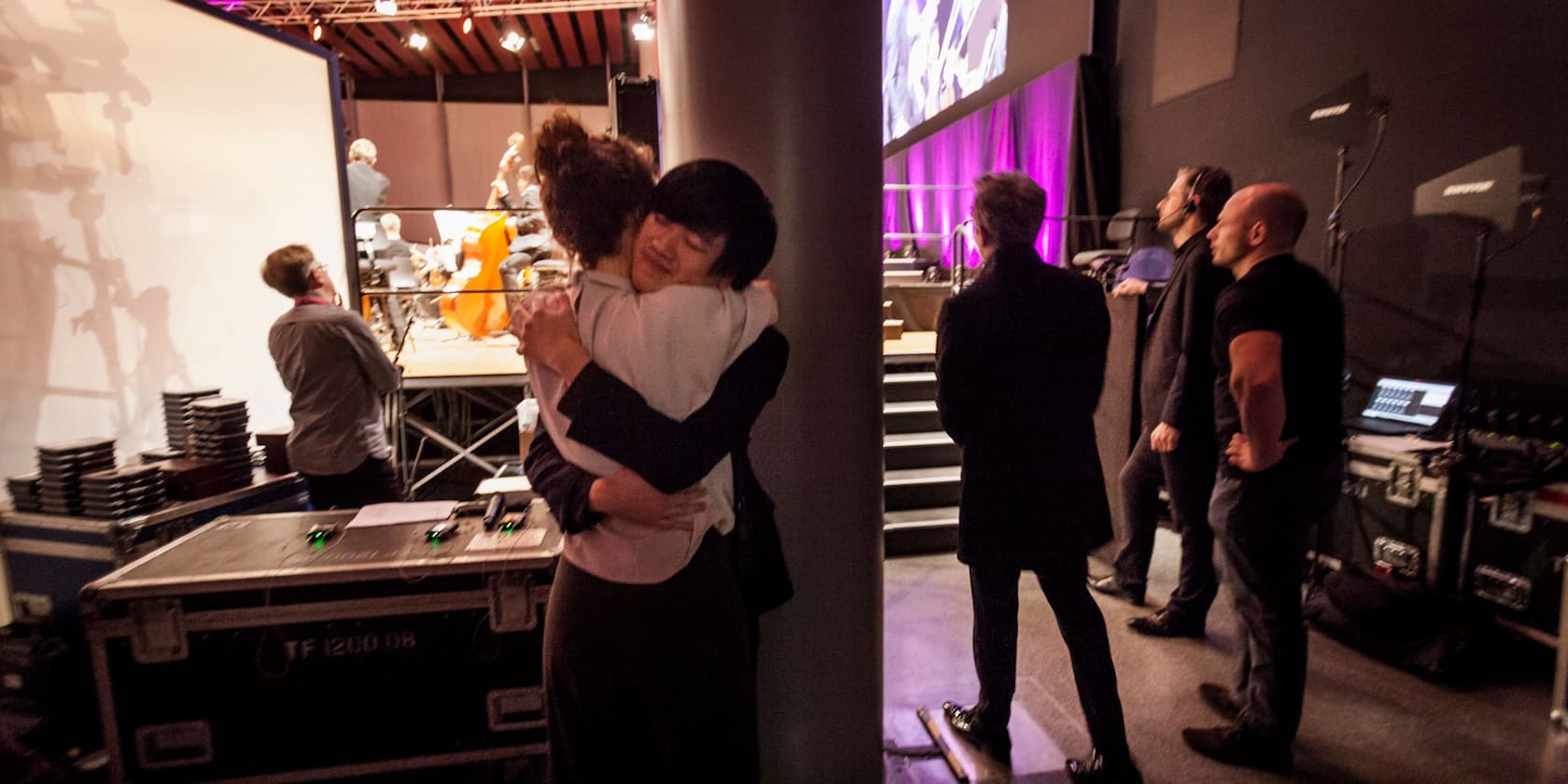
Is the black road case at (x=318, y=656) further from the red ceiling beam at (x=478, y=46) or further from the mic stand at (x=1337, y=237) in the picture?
the red ceiling beam at (x=478, y=46)

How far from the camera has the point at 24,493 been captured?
7.73 ft

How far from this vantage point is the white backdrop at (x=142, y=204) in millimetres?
2896

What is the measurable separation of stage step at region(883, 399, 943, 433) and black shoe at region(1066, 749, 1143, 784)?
9.10 ft

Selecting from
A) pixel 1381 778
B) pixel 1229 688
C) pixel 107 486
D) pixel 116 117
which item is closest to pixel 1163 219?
pixel 1229 688

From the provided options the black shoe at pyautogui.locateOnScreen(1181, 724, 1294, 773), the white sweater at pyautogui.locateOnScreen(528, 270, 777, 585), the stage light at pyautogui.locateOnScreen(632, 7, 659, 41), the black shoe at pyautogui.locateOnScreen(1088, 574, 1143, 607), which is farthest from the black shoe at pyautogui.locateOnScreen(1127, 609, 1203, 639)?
the stage light at pyautogui.locateOnScreen(632, 7, 659, 41)

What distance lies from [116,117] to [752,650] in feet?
12.7

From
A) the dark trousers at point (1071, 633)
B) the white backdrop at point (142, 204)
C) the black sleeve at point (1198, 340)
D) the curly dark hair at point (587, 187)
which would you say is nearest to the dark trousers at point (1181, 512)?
the black sleeve at point (1198, 340)

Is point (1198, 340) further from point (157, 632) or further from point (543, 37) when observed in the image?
point (543, 37)

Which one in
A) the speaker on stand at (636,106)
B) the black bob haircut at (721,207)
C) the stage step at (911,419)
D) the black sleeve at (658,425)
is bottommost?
the stage step at (911,419)

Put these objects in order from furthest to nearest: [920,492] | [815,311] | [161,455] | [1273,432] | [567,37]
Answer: [567,37], [920,492], [161,455], [1273,432], [815,311]

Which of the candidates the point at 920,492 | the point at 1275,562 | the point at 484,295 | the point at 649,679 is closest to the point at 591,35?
the point at 484,295

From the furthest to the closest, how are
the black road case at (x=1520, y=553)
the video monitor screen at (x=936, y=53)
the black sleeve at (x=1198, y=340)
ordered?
the video monitor screen at (x=936, y=53)
the black sleeve at (x=1198, y=340)
the black road case at (x=1520, y=553)

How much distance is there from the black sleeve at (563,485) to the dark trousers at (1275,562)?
5.90 ft

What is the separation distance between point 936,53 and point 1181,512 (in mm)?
7945
